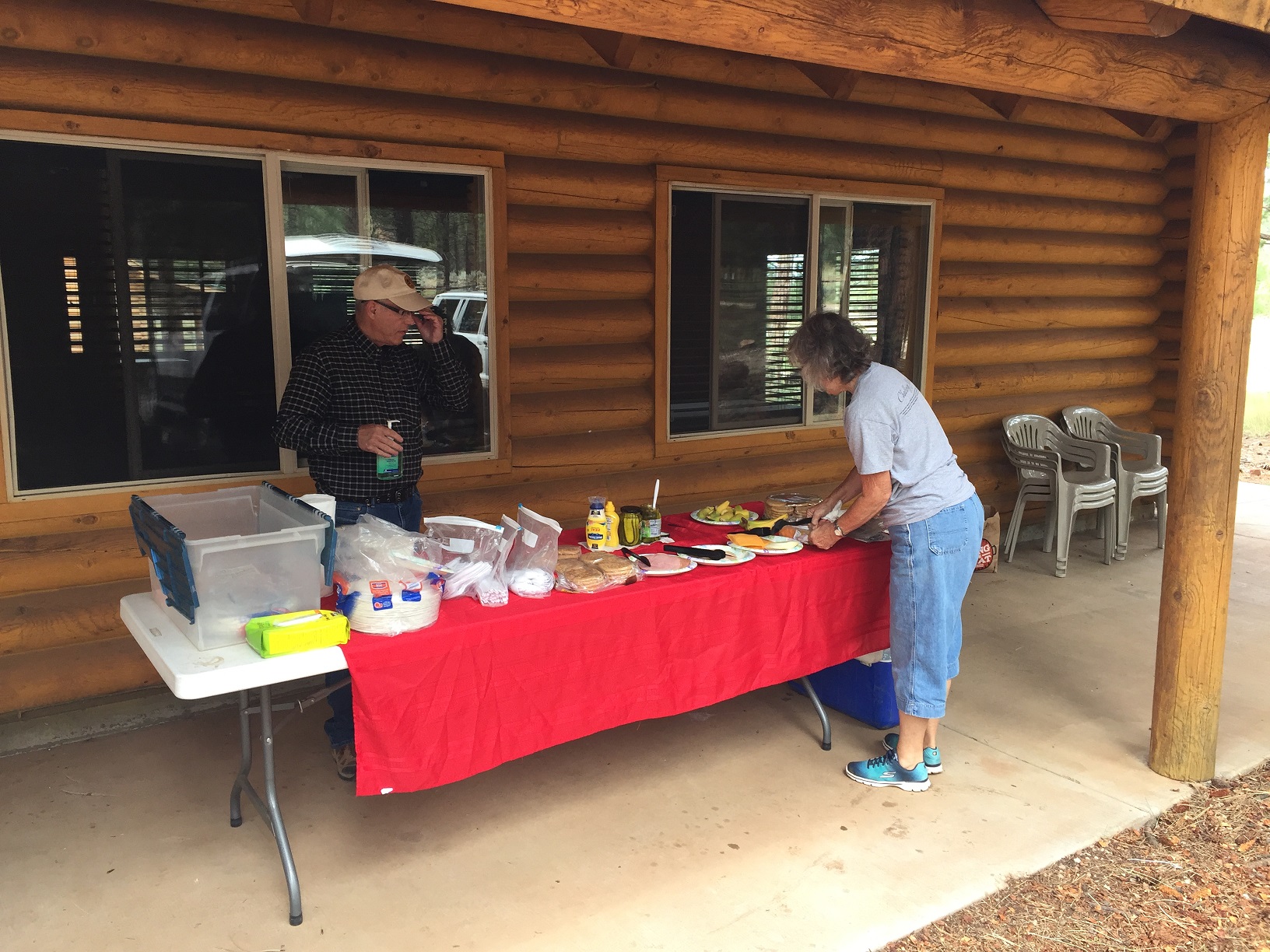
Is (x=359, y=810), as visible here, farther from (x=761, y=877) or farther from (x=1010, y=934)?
(x=1010, y=934)

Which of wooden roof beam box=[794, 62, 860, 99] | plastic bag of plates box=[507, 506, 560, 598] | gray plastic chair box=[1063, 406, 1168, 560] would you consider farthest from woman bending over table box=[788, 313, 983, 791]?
gray plastic chair box=[1063, 406, 1168, 560]

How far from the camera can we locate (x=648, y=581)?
132 inches

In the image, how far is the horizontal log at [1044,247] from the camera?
665 centimetres

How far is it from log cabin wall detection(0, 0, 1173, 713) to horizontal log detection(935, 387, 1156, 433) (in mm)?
28

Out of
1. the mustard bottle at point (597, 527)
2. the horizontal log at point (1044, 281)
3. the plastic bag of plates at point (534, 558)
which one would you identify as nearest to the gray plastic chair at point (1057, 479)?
the horizontal log at point (1044, 281)

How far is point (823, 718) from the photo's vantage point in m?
4.05

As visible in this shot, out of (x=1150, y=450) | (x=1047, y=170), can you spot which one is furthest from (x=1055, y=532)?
(x=1047, y=170)

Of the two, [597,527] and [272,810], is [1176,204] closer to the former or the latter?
[597,527]

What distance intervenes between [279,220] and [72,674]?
209 centimetres

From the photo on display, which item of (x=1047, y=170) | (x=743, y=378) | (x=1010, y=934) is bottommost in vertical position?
(x=1010, y=934)

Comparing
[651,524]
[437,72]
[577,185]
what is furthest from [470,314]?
[651,524]

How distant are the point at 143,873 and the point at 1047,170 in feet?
22.7

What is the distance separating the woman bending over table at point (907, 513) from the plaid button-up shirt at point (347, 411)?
1.55m

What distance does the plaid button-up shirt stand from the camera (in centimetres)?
360
